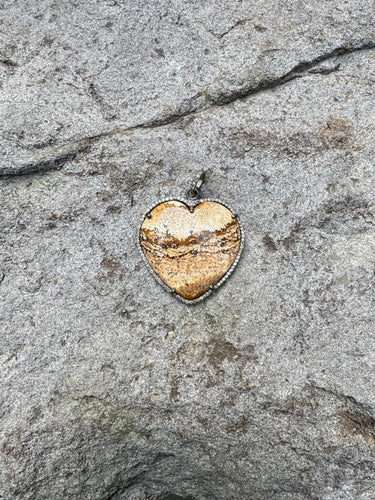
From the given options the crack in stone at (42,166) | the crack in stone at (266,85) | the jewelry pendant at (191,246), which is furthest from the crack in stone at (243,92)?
the jewelry pendant at (191,246)

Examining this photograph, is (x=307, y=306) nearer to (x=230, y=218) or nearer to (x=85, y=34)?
(x=230, y=218)

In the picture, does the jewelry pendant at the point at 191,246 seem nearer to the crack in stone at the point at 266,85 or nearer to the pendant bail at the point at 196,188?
the pendant bail at the point at 196,188

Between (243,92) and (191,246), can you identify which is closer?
(191,246)

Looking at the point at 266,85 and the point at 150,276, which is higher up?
the point at 266,85

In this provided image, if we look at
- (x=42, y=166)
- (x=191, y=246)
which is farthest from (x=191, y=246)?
(x=42, y=166)

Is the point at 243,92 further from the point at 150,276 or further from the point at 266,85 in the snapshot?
the point at 150,276

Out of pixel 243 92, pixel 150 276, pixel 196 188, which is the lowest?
pixel 150 276

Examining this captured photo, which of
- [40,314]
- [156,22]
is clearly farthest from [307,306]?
[156,22]
